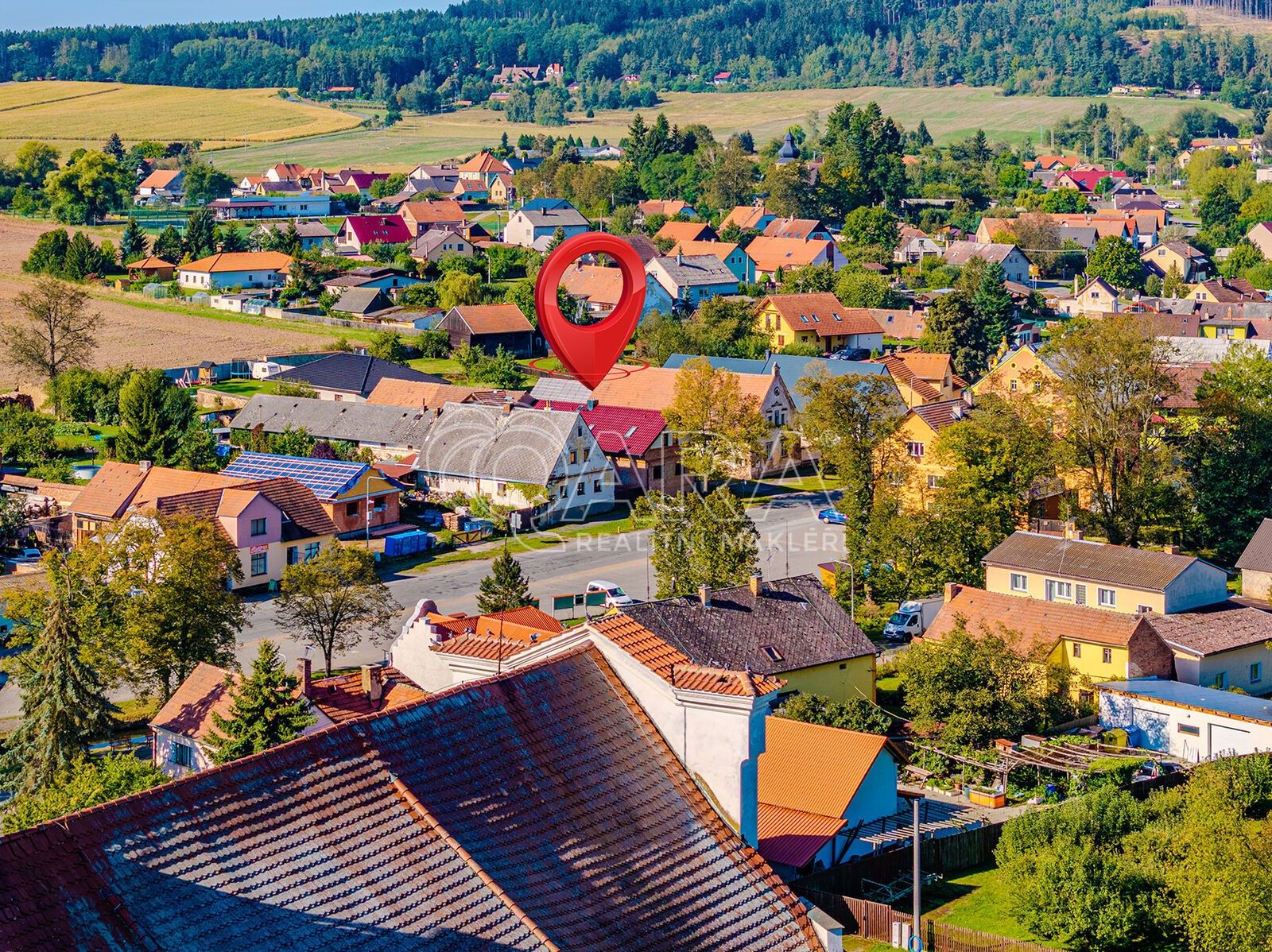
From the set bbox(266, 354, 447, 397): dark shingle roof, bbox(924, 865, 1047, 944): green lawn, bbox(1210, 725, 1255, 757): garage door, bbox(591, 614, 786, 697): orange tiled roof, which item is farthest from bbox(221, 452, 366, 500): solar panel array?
bbox(591, 614, 786, 697): orange tiled roof

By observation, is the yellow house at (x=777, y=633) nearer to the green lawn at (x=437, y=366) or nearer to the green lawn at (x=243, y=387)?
the green lawn at (x=243, y=387)

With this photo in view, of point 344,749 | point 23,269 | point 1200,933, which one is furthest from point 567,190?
point 344,749

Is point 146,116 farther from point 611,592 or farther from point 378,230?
point 611,592

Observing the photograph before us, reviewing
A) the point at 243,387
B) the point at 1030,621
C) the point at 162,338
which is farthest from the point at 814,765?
the point at 162,338

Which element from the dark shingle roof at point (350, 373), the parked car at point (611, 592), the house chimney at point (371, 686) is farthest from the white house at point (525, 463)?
the house chimney at point (371, 686)

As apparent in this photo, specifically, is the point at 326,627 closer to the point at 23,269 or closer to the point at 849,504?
the point at 849,504

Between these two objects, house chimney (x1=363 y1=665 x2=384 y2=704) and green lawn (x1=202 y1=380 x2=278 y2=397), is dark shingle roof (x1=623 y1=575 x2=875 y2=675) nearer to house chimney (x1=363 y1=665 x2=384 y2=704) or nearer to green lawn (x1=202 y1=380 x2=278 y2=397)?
house chimney (x1=363 y1=665 x2=384 y2=704)
